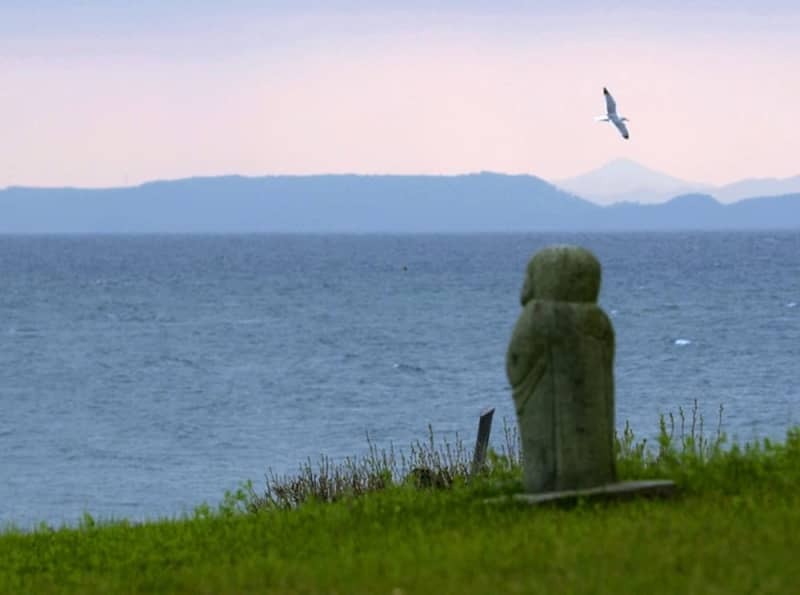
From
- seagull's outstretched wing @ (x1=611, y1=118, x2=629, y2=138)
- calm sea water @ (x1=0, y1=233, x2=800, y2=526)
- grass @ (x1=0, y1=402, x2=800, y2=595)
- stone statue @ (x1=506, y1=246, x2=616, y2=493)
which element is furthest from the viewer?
calm sea water @ (x1=0, y1=233, x2=800, y2=526)

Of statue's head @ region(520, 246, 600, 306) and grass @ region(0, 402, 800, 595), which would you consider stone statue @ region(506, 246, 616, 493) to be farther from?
grass @ region(0, 402, 800, 595)

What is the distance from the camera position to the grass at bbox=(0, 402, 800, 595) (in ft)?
36.3

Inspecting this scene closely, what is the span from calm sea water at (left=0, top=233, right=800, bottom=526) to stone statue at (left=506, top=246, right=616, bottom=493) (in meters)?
21.6

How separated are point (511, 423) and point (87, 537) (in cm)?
3363

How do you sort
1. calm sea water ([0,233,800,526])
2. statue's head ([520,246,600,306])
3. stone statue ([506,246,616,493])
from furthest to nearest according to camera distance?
1. calm sea water ([0,233,800,526])
2. statue's head ([520,246,600,306])
3. stone statue ([506,246,616,493])

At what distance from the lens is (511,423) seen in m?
49.6

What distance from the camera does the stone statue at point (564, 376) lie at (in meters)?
13.9

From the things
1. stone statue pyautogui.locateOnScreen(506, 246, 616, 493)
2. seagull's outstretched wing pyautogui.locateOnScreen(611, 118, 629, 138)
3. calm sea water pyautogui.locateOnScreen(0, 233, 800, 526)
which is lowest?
calm sea water pyautogui.locateOnScreen(0, 233, 800, 526)

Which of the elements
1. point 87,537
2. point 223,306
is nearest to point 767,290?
point 223,306

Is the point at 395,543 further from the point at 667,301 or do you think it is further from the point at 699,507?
the point at 667,301

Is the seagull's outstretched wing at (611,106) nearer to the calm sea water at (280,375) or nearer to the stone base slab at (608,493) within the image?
the calm sea water at (280,375)

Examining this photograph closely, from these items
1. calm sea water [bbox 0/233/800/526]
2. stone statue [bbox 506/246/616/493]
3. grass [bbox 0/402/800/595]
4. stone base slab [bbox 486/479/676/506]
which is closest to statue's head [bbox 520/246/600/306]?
stone statue [bbox 506/246/616/493]

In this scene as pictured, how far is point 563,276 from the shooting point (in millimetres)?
14047

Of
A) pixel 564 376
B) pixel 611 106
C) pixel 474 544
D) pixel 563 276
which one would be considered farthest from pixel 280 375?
pixel 474 544
